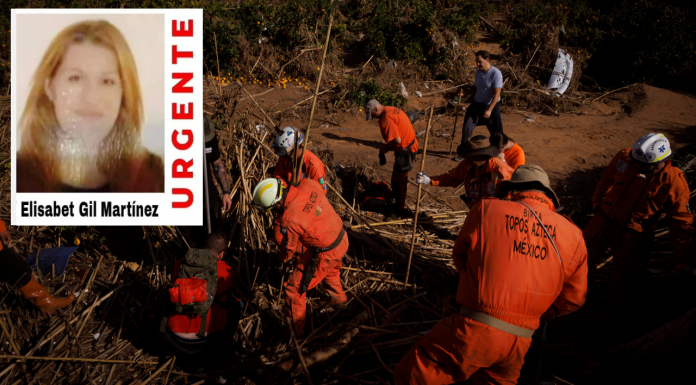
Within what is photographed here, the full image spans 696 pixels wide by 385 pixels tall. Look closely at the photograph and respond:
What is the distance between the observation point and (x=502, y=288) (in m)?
2.63

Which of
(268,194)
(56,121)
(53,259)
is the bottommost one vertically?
(53,259)

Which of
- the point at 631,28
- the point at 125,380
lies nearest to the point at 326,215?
the point at 125,380

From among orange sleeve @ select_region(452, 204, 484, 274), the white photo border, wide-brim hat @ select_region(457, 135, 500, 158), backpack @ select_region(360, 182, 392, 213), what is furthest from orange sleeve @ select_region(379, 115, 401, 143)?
orange sleeve @ select_region(452, 204, 484, 274)

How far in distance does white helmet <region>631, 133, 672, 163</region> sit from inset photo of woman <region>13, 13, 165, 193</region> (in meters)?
4.62

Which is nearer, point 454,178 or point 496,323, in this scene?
point 496,323

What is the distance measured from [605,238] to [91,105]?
5.32 m

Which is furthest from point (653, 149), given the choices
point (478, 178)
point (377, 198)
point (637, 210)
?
point (377, 198)

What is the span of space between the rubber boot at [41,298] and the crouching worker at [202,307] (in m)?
1.48

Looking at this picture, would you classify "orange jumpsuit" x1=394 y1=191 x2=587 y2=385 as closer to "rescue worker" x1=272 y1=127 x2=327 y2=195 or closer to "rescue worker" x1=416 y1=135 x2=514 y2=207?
"rescue worker" x1=416 y1=135 x2=514 y2=207

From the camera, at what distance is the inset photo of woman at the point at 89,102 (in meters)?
3.67

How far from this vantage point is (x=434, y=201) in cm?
729

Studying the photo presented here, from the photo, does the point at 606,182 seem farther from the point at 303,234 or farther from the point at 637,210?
the point at 303,234

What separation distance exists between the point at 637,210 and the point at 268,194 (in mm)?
3707

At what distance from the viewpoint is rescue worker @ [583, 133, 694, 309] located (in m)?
3.98
